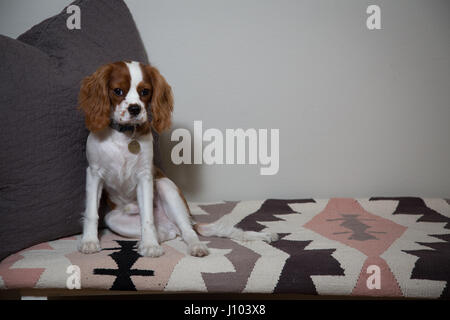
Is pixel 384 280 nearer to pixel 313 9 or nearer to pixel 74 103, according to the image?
pixel 74 103

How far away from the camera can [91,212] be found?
1450 millimetres

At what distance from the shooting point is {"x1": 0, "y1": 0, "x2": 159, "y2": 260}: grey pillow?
4.35ft

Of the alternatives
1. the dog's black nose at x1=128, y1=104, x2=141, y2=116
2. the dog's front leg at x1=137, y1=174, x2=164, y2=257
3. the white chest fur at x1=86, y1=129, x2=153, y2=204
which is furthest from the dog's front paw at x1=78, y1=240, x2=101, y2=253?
the dog's black nose at x1=128, y1=104, x2=141, y2=116

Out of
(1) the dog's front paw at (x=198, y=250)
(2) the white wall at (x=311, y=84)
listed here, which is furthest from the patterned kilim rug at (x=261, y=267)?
(2) the white wall at (x=311, y=84)

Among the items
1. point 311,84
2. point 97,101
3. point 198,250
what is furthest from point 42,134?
point 311,84

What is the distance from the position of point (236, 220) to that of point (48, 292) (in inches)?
33.3

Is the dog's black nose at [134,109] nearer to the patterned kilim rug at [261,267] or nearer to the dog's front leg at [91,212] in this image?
the dog's front leg at [91,212]

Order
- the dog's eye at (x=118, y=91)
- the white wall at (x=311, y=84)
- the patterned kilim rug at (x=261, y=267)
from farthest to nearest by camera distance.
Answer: the white wall at (x=311, y=84) → the dog's eye at (x=118, y=91) → the patterned kilim rug at (x=261, y=267)

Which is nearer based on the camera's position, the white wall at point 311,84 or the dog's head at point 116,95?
the dog's head at point 116,95

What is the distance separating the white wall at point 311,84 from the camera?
2064 mm

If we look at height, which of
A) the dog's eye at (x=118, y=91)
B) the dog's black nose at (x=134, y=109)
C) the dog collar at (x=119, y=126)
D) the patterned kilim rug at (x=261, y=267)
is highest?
the dog's eye at (x=118, y=91)

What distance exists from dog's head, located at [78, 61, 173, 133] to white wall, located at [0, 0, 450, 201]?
2.19 feet

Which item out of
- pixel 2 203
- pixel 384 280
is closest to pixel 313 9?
pixel 384 280

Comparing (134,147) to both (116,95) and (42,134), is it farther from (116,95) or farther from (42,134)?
(42,134)
